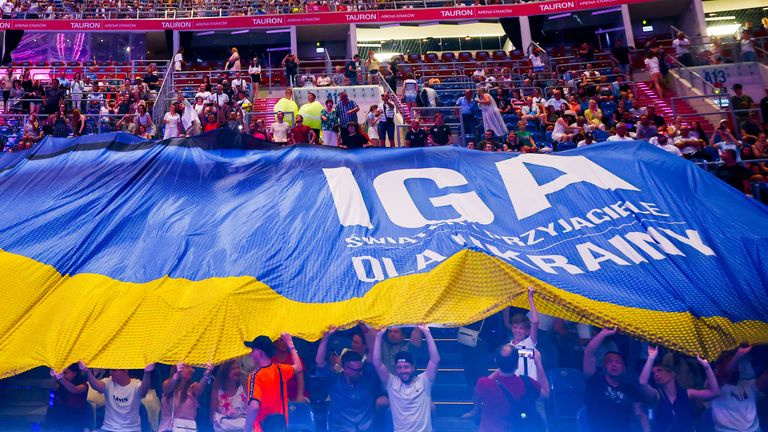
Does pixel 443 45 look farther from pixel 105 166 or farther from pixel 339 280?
pixel 339 280

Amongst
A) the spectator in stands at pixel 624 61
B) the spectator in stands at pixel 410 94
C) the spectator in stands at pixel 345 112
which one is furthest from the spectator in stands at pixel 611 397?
the spectator in stands at pixel 624 61

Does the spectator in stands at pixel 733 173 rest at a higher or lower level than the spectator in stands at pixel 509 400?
higher

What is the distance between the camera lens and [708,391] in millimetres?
5625

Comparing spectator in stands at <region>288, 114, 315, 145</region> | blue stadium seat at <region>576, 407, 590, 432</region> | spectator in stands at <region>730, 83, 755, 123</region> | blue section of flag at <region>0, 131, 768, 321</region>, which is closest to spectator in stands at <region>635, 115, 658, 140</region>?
spectator in stands at <region>730, 83, 755, 123</region>

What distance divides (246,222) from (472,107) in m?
7.08

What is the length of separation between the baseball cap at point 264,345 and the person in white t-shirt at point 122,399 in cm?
107

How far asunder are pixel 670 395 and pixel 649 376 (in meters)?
0.24

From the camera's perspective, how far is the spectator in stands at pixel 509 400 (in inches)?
218

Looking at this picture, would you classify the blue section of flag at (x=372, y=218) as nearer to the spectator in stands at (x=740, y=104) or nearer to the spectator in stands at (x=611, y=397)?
the spectator in stands at (x=611, y=397)

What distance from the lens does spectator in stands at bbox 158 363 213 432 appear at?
571cm

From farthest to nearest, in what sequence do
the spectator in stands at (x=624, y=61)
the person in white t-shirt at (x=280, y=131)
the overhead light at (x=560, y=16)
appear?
the overhead light at (x=560, y=16), the spectator in stands at (x=624, y=61), the person in white t-shirt at (x=280, y=131)

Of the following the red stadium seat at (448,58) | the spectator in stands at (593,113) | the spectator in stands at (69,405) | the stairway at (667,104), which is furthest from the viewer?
the red stadium seat at (448,58)

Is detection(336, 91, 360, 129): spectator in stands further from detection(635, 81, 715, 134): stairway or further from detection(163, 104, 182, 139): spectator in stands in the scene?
detection(635, 81, 715, 134): stairway

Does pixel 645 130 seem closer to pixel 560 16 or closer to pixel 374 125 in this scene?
pixel 374 125
